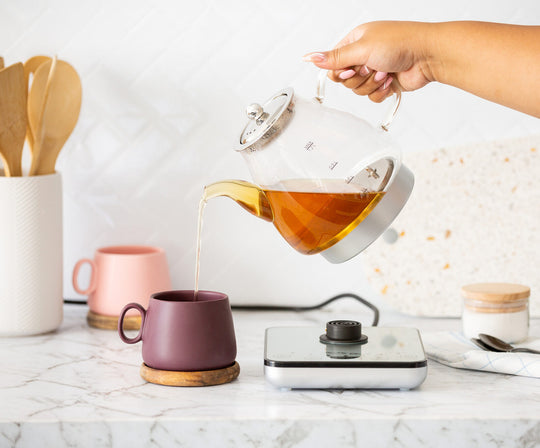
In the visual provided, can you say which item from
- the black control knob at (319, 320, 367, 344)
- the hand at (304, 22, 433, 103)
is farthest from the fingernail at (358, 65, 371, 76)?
the black control knob at (319, 320, 367, 344)

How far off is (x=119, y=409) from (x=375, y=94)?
0.54m

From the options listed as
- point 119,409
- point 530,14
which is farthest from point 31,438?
point 530,14

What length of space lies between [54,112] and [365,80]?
0.50 m

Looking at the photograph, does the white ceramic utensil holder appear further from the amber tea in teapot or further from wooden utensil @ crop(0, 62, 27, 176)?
the amber tea in teapot

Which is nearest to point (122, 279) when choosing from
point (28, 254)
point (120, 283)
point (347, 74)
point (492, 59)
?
point (120, 283)

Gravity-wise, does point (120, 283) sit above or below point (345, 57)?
below

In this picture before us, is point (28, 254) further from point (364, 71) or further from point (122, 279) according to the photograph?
point (364, 71)

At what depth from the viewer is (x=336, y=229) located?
966mm

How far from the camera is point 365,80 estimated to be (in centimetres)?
109

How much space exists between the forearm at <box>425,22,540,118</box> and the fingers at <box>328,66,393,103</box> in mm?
68

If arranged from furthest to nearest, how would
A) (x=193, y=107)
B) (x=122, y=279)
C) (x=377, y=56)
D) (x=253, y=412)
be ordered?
(x=193, y=107)
(x=122, y=279)
(x=377, y=56)
(x=253, y=412)

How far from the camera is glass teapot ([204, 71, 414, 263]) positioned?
0.94 m

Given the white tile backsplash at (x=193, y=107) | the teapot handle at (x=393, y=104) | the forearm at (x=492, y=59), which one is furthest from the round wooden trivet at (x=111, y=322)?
the forearm at (x=492, y=59)

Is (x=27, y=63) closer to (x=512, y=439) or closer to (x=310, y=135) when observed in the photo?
(x=310, y=135)
